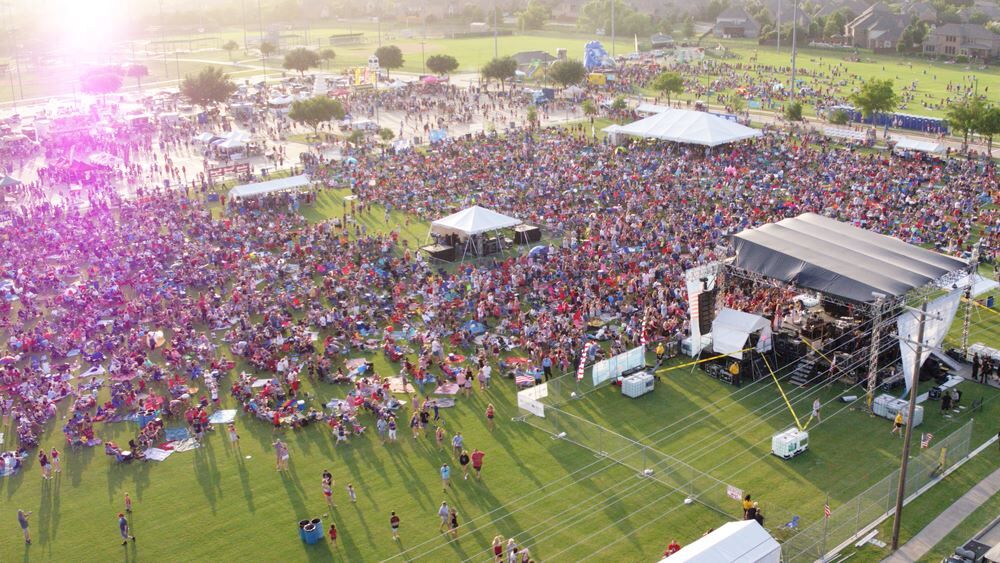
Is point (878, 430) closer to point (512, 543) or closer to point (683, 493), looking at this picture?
point (683, 493)

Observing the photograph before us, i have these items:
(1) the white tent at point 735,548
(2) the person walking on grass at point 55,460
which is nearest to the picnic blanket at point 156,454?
(2) the person walking on grass at point 55,460

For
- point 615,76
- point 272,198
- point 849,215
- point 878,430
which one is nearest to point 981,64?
point 615,76

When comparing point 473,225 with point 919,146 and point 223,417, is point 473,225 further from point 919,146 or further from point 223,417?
point 919,146

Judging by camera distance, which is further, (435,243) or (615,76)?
(615,76)

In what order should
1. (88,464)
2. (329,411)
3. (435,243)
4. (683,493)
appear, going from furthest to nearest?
(435,243) < (329,411) < (88,464) < (683,493)

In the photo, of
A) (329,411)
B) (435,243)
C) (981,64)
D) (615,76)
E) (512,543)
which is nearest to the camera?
(512,543)

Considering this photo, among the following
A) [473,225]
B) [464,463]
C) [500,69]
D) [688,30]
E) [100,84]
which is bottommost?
[464,463]

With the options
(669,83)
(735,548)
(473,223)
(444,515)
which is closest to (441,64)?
(669,83)
